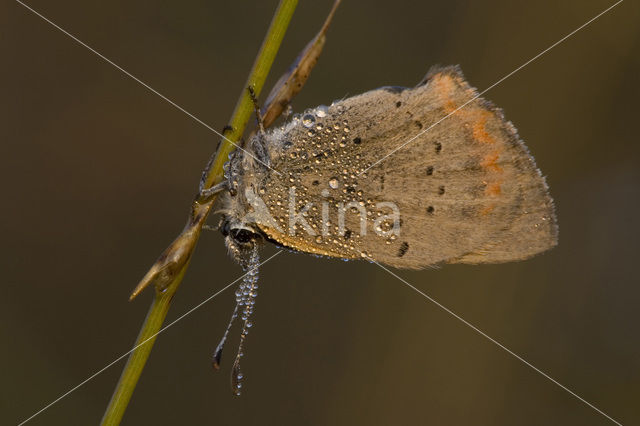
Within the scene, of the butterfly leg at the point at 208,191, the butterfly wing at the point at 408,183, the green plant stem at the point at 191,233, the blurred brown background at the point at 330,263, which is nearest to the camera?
the green plant stem at the point at 191,233

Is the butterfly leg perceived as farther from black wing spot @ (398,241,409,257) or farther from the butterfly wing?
black wing spot @ (398,241,409,257)

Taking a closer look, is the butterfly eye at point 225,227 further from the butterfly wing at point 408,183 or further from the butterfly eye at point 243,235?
the butterfly wing at point 408,183

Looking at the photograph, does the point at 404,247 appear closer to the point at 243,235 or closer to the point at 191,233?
the point at 243,235

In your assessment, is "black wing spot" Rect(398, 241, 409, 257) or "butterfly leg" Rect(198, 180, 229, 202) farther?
"black wing spot" Rect(398, 241, 409, 257)

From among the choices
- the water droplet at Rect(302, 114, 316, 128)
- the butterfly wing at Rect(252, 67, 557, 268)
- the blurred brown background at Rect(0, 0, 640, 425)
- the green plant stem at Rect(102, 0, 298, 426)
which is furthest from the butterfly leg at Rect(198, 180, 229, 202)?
the blurred brown background at Rect(0, 0, 640, 425)

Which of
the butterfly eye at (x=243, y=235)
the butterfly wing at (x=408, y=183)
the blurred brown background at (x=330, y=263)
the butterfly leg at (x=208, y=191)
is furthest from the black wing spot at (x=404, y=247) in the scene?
the blurred brown background at (x=330, y=263)
